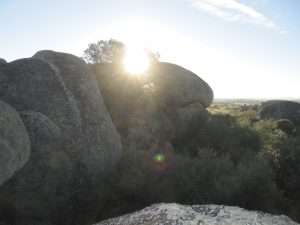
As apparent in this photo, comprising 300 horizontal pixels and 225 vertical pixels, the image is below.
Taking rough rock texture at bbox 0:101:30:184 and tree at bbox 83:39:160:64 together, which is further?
tree at bbox 83:39:160:64

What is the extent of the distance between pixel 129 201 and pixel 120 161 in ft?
5.16

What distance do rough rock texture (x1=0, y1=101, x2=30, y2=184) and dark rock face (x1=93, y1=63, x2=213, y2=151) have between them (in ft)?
19.7

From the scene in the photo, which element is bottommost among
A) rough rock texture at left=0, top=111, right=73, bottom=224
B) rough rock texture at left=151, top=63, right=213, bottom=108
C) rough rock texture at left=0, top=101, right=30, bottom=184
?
rough rock texture at left=0, top=111, right=73, bottom=224

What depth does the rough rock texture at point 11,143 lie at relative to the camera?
5.08 metres

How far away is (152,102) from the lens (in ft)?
49.8

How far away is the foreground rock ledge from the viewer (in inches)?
181

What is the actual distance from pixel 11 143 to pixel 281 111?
72.8 ft

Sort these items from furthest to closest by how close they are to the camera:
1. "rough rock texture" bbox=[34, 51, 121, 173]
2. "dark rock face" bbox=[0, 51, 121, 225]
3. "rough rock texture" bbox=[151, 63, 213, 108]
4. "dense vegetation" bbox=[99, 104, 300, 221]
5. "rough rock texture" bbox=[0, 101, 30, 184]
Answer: "rough rock texture" bbox=[151, 63, 213, 108] → "rough rock texture" bbox=[34, 51, 121, 173] → "dense vegetation" bbox=[99, 104, 300, 221] → "dark rock face" bbox=[0, 51, 121, 225] → "rough rock texture" bbox=[0, 101, 30, 184]

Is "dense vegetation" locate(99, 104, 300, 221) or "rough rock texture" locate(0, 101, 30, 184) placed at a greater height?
"rough rock texture" locate(0, 101, 30, 184)

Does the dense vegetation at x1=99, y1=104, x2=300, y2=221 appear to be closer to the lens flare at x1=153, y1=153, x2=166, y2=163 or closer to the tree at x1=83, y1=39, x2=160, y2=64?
the lens flare at x1=153, y1=153, x2=166, y2=163

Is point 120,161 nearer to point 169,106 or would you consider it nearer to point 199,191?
point 199,191

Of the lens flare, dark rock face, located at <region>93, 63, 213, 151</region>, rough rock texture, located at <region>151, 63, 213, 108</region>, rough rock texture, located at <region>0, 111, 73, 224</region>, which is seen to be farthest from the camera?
rough rock texture, located at <region>151, 63, 213, 108</region>

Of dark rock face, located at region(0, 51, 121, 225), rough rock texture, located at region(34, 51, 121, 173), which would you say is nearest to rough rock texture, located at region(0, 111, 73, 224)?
dark rock face, located at region(0, 51, 121, 225)

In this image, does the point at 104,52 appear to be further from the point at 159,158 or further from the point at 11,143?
the point at 11,143
